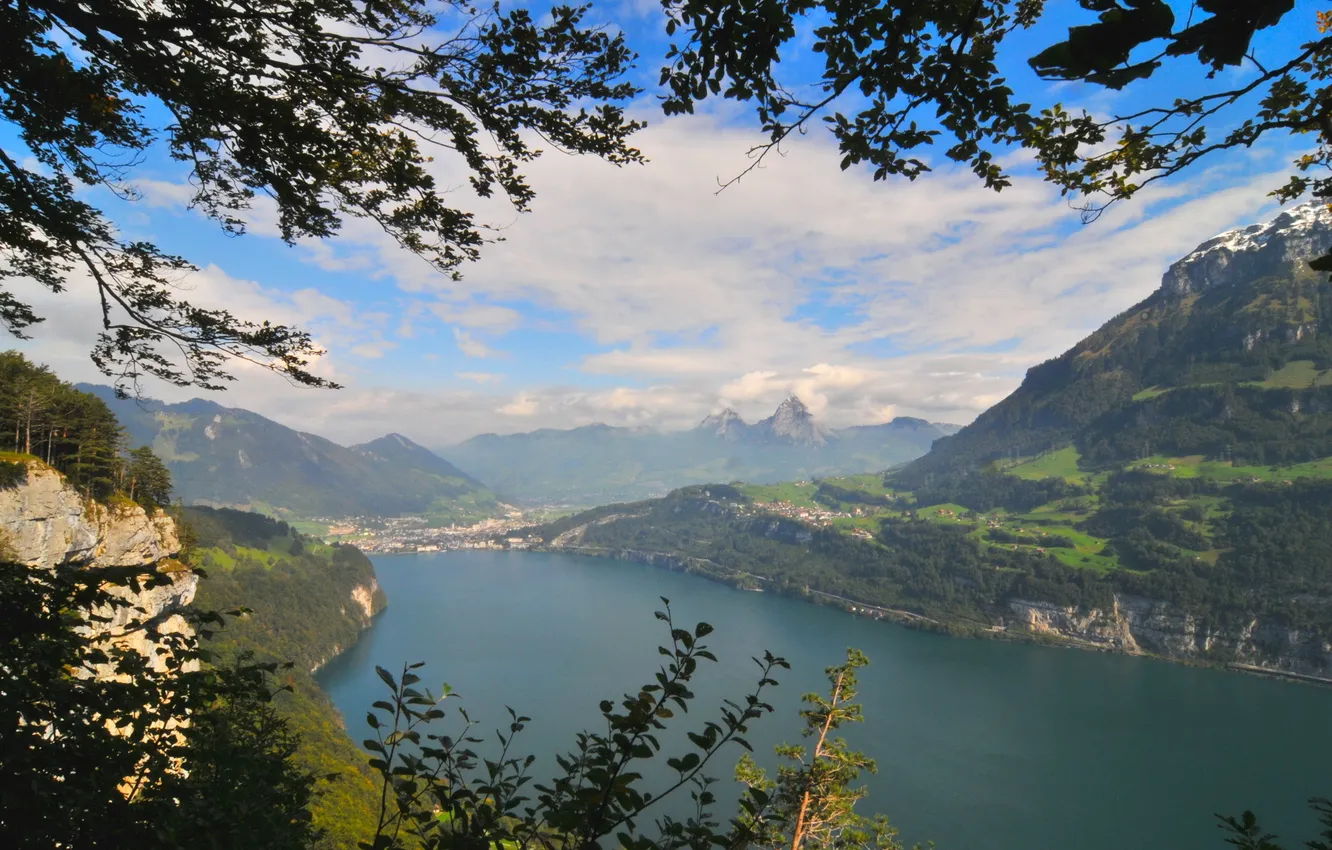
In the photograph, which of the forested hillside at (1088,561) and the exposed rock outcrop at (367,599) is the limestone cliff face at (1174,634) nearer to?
the forested hillside at (1088,561)

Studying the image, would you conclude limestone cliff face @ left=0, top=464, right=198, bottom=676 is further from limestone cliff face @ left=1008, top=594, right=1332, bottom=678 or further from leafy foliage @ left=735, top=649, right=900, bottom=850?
limestone cliff face @ left=1008, top=594, right=1332, bottom=678

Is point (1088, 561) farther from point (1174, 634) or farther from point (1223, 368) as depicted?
point (1223, 368)

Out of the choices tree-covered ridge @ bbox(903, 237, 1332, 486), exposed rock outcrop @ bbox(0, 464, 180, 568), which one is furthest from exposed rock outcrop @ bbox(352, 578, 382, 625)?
tree-covered ridge @ bbox(903, 237, 1332, 486)

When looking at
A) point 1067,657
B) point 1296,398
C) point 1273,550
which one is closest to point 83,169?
point 1067,657

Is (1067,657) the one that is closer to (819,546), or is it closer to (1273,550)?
(1273,550)

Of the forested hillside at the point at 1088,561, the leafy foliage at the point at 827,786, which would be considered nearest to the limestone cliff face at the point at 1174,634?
the forested hillside at the point at 1088,561

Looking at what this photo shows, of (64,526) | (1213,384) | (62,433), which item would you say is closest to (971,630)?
(64,526)
